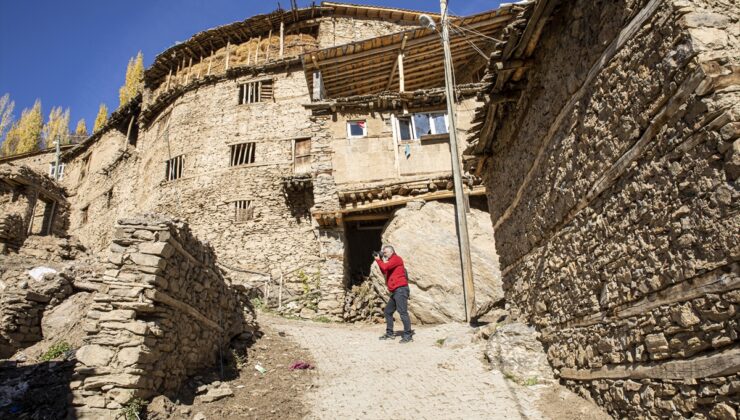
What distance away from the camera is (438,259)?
1102 centimetres

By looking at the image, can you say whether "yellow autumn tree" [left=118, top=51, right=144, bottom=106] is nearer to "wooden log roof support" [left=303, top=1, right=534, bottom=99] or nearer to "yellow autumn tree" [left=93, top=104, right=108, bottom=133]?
"yellow autumn tree" [left=93, top=104, right=108, bottom=133]

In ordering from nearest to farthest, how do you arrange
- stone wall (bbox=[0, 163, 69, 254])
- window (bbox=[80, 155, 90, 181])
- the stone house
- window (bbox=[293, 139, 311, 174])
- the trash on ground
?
the trash on ground → the stone house → stone wall (bbox=[0, 163, 69, 254]) → window (bbox=[293, 139, 311, 174]) → window (bbox=[80, 155, 90, 181])

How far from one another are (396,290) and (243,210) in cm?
1153

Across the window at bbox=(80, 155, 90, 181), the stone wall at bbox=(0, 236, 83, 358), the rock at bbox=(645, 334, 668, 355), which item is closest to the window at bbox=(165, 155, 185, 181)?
the stone wall at bbox=(0, 236, 83, 358)

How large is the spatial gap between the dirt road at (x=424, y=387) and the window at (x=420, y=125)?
6996 millimetres

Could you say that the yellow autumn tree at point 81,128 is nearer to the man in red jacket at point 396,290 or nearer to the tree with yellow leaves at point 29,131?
the tree with yellow leaves at point 29,131

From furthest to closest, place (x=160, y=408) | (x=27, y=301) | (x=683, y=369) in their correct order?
1. (x=27, y=301)
2. (x=160, y=408)
3. (x=683, y=369)

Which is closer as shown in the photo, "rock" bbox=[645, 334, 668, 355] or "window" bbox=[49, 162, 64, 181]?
"rock" bbox=[645, 334, 668, 355]

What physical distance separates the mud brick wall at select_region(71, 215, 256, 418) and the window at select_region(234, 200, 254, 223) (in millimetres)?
11371

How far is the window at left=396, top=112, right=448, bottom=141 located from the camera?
13438 mm

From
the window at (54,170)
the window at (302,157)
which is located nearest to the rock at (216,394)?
the window at (302,157)

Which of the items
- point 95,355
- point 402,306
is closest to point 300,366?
point 402,306

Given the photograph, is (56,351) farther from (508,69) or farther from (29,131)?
(29,131)

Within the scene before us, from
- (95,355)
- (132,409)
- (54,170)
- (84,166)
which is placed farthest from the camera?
(54,170)
